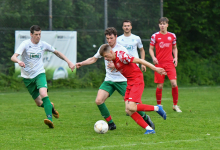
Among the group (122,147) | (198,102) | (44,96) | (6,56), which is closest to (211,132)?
(122,147)

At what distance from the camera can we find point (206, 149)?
528 cm

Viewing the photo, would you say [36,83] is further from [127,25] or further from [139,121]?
[127,25]

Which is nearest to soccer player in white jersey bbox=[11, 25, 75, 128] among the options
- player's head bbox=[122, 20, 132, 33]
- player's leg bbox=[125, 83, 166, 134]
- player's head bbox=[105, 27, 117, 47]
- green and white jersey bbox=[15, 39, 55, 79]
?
green and white jersey bbox=[15, 39, 55, 79]

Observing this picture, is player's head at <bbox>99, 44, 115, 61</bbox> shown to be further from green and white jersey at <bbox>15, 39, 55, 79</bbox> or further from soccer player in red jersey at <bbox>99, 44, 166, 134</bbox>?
green and white jersey at <bbox>15, 39, 55, 79</bbox>

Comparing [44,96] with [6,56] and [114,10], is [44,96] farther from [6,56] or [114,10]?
[114,10]

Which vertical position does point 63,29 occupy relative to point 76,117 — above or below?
above

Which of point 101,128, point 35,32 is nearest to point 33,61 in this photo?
point 35,32

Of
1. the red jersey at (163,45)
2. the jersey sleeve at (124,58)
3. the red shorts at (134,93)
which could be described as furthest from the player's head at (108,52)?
the red jersey at (163,45)

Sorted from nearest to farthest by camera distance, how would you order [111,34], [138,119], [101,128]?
[138,119], [101,128], [111,34]

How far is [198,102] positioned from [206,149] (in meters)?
6.69

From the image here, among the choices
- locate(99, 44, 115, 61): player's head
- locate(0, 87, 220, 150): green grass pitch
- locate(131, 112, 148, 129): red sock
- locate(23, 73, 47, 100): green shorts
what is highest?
locate(99, 44, 115, 61): player's head

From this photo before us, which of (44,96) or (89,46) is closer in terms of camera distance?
(44,96)

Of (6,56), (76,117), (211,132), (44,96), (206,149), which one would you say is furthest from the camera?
(6,56)

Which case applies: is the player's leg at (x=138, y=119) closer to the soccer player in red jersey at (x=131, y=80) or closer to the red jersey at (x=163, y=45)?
the soccer player in red jersey at (x=131, y=80)
